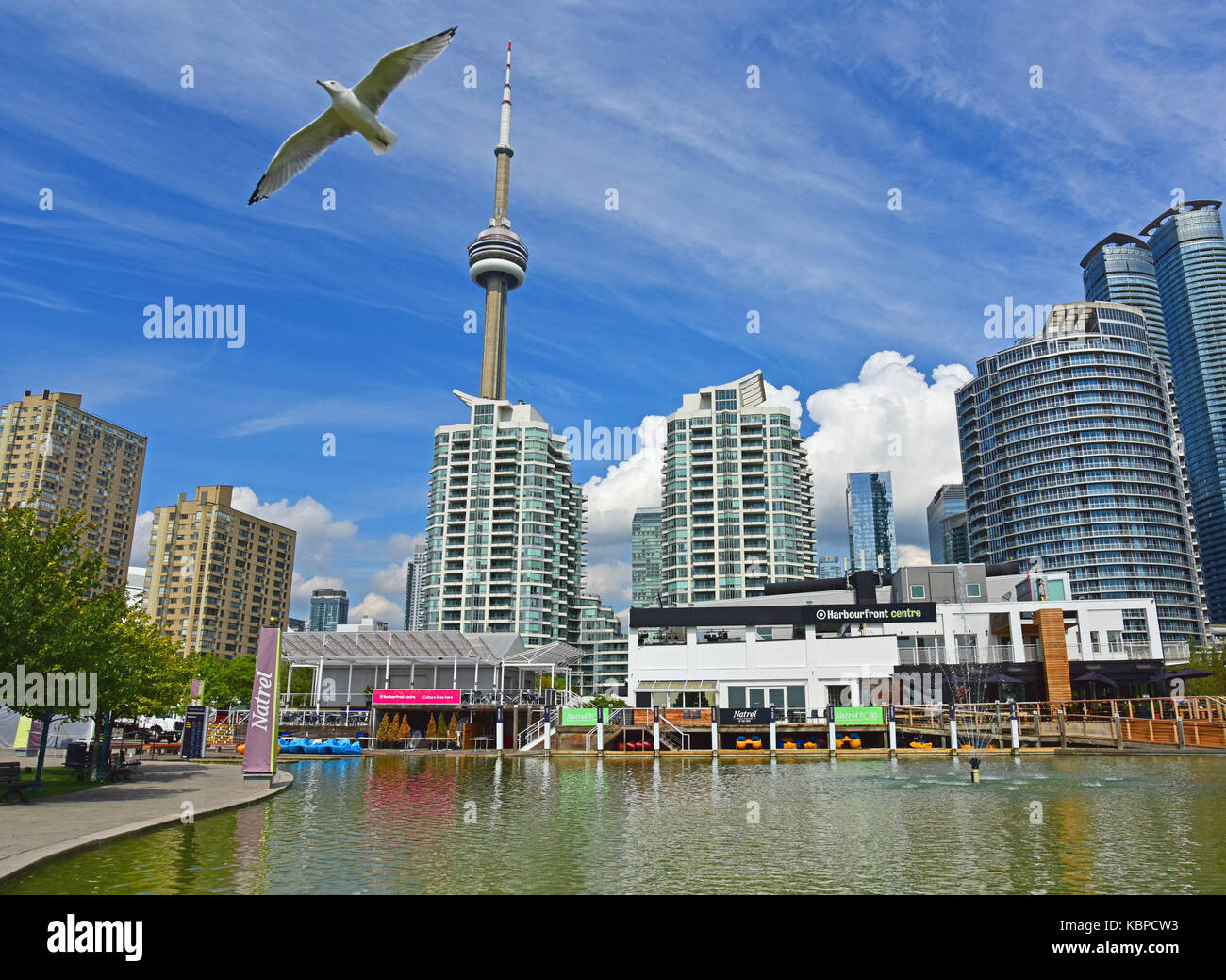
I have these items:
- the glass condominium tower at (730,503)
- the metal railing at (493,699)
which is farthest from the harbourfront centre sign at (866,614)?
the glass condominium tower at (730,503)

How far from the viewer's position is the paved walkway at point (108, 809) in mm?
17297

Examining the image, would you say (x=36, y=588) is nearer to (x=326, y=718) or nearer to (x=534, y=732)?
(x=534, y=732)

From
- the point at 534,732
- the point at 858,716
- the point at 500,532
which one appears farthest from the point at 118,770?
the point at 500,532

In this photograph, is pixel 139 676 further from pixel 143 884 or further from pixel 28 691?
pixel 143 884

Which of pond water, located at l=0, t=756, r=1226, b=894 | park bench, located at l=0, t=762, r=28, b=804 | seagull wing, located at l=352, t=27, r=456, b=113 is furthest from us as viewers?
park bench, located at l=0, t=762, r=28, b=804

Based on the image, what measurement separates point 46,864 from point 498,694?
49862 mm

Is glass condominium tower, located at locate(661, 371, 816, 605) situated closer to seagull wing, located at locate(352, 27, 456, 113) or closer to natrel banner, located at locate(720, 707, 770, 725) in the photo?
natrel banner, located at locate(720, 707, 770, 725)

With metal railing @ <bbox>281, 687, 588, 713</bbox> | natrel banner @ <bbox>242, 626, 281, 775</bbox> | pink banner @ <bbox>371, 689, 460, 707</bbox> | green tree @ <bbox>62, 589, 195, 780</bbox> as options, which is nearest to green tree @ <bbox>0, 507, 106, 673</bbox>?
green tree @ <bbox>62, 589, 195, 780</bbox>

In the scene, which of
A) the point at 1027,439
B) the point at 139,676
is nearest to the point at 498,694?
the point at 139,676

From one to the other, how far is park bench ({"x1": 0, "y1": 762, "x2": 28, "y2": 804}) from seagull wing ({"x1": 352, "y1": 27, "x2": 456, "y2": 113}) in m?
22.2

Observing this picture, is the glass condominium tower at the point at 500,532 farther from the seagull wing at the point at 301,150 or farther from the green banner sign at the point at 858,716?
the seagull wing at the point at 301,150

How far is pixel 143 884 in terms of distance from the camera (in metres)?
15.2

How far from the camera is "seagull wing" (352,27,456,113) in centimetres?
1504
